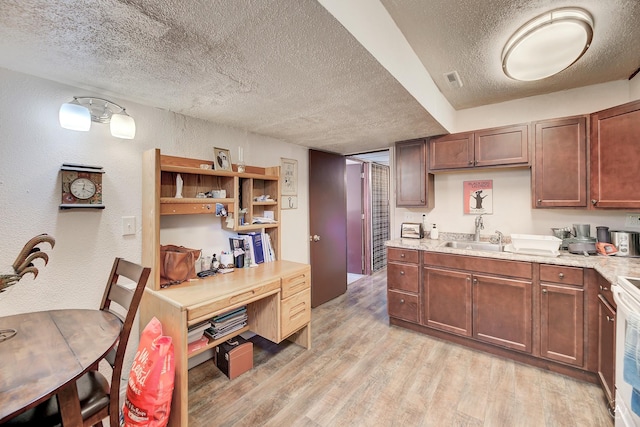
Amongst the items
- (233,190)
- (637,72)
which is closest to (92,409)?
(233,190)

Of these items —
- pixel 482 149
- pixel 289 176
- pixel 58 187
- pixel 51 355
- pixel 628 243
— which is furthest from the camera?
pixel 289 176

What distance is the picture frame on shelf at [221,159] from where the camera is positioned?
2.24m

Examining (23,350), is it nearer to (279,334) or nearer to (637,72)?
(279,334)

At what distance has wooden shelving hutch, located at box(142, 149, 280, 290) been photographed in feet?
5.93

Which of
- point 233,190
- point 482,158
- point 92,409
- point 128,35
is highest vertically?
point 128,35

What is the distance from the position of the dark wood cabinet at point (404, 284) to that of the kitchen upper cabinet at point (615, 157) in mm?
1507

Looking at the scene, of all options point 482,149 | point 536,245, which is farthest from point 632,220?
point 482,149

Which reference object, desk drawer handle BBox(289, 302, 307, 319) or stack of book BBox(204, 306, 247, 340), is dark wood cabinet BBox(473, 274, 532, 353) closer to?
desk drawer handle BBox(289, 302, 307, 319)

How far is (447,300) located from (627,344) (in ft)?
4.32

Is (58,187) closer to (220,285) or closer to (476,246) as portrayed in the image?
(220,285)

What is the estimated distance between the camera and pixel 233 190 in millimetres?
2260

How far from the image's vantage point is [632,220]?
2207mm

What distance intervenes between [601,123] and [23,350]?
146 inches

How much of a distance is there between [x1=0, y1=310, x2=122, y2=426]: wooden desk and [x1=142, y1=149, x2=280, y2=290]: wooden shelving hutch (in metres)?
0.58
